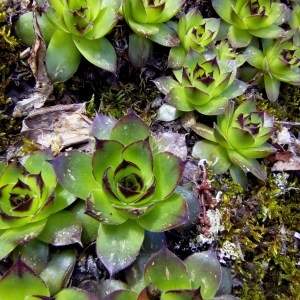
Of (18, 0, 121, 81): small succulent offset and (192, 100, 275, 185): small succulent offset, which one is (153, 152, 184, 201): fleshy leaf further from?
(18, 0, 121, 81): small succulent offset

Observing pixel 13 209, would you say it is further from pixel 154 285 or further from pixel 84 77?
pixel 84 77

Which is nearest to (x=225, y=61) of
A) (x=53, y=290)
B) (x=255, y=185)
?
(x=255, y=185)

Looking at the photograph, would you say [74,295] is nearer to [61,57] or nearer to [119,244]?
[119,244]

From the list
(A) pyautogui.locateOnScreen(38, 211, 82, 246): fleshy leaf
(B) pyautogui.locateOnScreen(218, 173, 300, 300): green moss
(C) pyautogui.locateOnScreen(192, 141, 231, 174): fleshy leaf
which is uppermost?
(A) pyautogui.locateOnScreen(38, 211, 82, 246): fleshy leaf

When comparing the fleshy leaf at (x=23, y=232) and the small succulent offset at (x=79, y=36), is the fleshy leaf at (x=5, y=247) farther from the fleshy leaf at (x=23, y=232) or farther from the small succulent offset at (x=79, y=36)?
the small succulent offset at (x=79, y=36)

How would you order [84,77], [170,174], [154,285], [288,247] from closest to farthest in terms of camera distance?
[154,285], [170,174], [288,247], [84,77]

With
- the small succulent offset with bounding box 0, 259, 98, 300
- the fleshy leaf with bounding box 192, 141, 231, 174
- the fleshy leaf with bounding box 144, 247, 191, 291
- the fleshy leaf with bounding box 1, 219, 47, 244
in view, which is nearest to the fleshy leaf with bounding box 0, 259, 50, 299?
the small succulent offset with bounding box 0, 259, 98, 300
